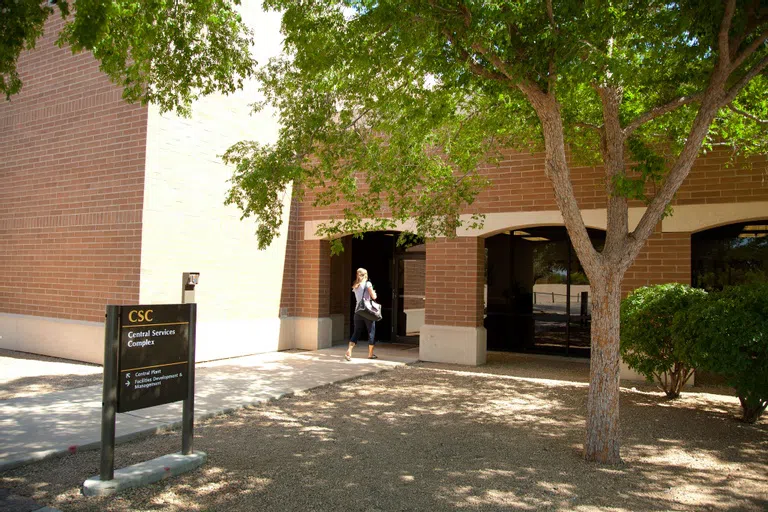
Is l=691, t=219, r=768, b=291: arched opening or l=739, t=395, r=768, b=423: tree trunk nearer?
l=739, t=395, r=768, b=423: tree trunk

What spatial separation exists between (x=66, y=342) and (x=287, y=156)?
21.8ft

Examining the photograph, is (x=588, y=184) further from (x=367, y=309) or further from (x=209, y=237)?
(x=209, y=237)

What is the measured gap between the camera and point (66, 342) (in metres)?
10.8

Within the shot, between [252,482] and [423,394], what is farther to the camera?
[423,394]

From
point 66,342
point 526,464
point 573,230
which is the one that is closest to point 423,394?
point 526,464

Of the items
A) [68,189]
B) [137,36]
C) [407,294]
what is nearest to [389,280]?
[407,294]

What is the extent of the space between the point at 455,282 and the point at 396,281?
3.22 metres

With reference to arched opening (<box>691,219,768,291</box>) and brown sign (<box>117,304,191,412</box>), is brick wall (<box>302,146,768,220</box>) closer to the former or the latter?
arched opening (<box>691,219,768,291</box>)

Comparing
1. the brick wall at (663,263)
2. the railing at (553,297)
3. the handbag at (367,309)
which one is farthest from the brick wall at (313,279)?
the brick wall at (663,263)

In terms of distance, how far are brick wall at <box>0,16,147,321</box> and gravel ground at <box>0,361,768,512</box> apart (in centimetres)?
474

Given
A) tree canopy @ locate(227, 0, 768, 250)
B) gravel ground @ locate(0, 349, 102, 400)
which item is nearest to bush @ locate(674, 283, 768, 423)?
tree canopy @ locate(227, 0, 768, 250)

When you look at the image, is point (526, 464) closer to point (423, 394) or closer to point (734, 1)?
point (423, 394)

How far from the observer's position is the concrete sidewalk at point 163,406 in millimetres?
5702

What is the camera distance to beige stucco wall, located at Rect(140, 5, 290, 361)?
10.1 m
